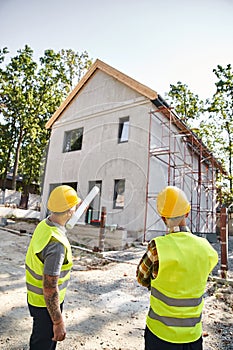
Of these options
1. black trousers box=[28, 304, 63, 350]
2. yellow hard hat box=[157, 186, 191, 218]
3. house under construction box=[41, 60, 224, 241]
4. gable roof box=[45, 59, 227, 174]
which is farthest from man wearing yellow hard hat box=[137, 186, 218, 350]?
gable roof box=[45, 59, 227, 174]

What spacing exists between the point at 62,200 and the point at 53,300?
714mm

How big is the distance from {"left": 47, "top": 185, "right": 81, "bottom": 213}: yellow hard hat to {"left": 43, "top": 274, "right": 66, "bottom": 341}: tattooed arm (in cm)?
51

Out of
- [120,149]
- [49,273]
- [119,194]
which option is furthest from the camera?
[120,149]

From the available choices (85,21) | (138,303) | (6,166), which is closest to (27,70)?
(6,166)

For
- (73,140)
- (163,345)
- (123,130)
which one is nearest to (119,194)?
(123,130)

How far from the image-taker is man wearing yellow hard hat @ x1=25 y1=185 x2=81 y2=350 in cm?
175

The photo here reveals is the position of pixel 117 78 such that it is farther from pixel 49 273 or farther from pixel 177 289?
pixel 177 289

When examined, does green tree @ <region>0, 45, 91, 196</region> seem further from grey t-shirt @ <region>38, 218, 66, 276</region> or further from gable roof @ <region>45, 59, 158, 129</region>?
grey t-shirt @ <region>38, 218, 66, 276</region>

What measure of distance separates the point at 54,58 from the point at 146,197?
63.4ft

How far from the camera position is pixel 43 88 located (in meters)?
23.4

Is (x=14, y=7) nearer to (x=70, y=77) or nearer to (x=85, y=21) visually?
(x=85, y=21)

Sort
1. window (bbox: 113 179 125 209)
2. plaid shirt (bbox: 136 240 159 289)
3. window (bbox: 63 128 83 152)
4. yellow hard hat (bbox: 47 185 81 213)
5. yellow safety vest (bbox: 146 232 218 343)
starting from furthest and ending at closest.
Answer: window (bbox: 63 128 83 152) < window (bbox: 113 179 125 209) < yellow hard hat (bbox: 47 185 81 213) < plaid shirt (bbox: 136 240 159 289) < yellow safety vest (bbox: 146 232 218 343)

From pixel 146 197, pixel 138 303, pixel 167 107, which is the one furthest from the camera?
pixel 167 107

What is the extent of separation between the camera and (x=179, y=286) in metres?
1.61
